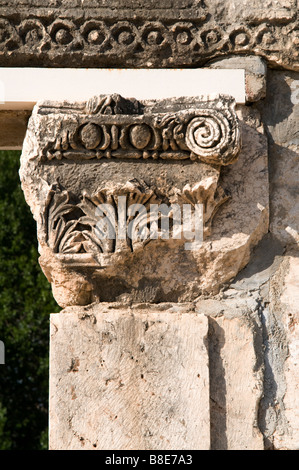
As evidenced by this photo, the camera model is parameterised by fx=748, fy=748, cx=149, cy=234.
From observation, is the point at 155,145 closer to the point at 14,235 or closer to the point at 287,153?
the point at 287,153

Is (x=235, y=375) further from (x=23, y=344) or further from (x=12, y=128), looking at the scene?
(x=23, y=344)

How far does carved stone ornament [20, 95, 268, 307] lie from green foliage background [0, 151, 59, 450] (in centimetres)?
577

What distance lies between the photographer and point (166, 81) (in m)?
2.59

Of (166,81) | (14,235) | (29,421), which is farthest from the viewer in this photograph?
(14,235)

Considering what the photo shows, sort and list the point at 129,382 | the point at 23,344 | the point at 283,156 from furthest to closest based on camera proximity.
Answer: the point at 23,344 → the point at 283,156 → the point at 129,382

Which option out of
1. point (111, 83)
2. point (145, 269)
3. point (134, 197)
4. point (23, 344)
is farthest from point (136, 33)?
point (23, 344)

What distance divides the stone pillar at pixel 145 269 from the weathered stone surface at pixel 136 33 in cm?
25

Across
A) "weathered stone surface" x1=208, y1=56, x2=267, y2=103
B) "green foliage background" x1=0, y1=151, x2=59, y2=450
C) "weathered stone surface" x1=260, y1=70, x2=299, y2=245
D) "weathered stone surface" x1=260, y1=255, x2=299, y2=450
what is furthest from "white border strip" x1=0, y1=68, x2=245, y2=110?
"green foliage background" x1=0, y1=151, x2=59, y2=450

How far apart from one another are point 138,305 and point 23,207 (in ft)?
22.1

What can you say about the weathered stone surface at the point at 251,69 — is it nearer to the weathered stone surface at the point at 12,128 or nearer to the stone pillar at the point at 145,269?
the stone pillar at the point at 145,269

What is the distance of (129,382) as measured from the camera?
93.0 inches

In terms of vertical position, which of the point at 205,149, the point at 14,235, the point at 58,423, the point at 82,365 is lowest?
the point at 58,423

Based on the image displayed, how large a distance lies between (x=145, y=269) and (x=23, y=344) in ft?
19.9
